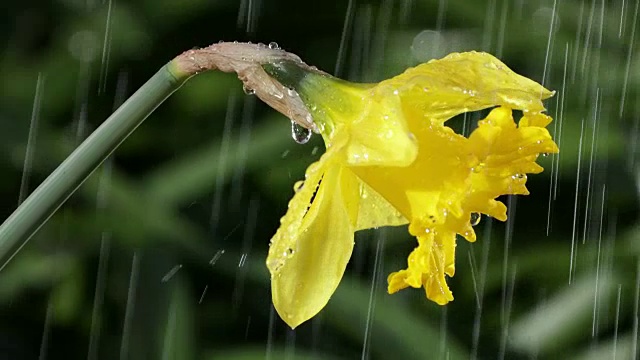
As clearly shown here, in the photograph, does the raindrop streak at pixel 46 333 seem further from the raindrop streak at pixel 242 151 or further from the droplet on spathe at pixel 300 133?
the droplet on spathe at pixel 300 133

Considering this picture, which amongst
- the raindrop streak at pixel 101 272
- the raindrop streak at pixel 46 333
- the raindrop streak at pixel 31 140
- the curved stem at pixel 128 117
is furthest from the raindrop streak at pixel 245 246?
the curved stem at pixel 128 117

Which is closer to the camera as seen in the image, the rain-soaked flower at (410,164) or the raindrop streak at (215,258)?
the rain-soaked flower at (410,164)

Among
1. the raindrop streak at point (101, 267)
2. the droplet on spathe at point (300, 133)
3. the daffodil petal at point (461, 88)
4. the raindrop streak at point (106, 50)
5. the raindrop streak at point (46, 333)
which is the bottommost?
the raindrop streak at point (46, 333)

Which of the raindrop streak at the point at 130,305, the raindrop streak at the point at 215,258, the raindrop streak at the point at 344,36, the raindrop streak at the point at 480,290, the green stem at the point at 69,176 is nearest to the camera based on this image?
the green stem at the point at 69,176

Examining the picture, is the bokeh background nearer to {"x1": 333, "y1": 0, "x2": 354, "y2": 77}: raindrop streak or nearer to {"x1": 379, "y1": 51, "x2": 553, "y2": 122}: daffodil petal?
{"x1": 333, "y1": 0, "x2": 354, "y2": 77}: raindrop streak

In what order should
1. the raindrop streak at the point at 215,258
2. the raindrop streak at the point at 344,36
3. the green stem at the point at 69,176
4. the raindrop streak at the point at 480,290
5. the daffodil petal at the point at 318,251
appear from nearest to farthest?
the green stem at the point at 69,176 < the daffodil petal at the point at 318,251 < the raindrop streak at the point at 215,258 < the raindrop streak at the point at 480,290 < the raindrop streak at the point at 344,36

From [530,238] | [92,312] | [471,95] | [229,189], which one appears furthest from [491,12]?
[471,95]

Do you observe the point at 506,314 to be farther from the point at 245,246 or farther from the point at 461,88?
the point at 461,88

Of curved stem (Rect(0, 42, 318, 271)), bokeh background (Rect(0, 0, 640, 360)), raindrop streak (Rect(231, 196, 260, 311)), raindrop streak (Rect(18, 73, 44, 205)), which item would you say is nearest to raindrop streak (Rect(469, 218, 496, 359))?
bokeh background (Rect(0, 0, 640, 360))
